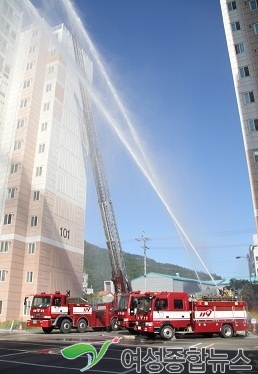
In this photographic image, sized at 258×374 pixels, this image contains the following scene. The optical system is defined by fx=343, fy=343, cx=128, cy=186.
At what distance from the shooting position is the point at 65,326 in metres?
23.1

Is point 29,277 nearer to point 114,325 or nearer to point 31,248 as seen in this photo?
point 31,248

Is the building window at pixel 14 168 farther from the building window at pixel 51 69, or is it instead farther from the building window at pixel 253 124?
the building window at pixel 253 124

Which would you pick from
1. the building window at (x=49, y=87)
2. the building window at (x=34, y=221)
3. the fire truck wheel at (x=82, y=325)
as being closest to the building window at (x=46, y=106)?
the building window at (x=49, y=87)

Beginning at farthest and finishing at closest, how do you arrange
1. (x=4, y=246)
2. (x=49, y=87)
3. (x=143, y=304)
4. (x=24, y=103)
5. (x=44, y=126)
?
(x=49, y=87), (x=24, y=103), (x=44, y=126), (x=4, y=246), (x=143, y=304)

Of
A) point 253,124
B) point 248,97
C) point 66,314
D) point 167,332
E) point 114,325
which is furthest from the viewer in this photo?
point 248,97

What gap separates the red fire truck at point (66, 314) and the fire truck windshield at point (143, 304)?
6.12 m

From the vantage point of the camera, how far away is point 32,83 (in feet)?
141

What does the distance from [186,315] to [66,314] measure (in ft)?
29.7

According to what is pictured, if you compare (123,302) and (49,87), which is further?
(49,87)

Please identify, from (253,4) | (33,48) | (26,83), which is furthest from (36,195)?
(253,4)

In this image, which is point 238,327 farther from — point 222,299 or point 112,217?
point 112,217

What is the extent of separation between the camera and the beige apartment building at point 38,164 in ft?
117

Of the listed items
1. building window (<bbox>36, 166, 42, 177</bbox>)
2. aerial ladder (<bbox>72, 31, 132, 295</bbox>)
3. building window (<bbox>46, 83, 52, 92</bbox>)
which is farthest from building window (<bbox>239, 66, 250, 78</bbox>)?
building window (<bbox>46, 83, 52, 92</bbox>)

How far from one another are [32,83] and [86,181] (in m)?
14.1
